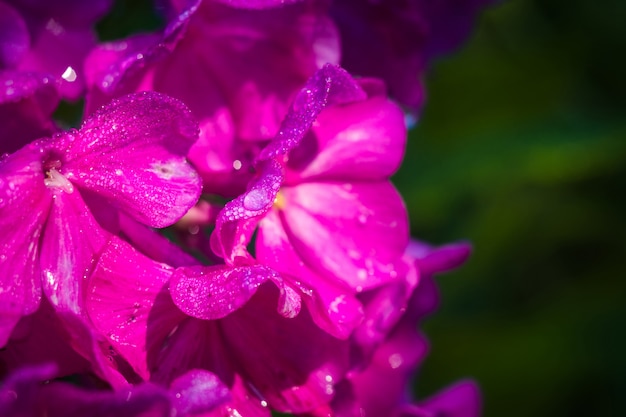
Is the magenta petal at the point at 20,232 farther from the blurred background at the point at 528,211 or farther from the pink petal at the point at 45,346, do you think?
the blurred background at the point at 528,211

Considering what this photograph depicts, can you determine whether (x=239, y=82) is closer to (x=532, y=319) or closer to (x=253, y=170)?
(x=253, y=170)

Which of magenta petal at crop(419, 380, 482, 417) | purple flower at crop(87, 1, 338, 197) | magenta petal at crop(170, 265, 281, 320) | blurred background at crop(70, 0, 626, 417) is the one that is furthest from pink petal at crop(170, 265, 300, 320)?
blurred background at crop(70, 0, 626, 417)

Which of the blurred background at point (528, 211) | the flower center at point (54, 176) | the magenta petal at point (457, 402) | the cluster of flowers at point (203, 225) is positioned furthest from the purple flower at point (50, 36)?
the blurred background at point (528, 211)

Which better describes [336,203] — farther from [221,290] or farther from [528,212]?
[528,212]

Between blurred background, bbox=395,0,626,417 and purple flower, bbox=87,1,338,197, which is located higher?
purple flower, bbox=87,1,338,197

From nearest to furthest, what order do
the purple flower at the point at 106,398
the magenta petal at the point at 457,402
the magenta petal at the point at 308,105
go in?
the purple flower at the point at 106,398, the magenta petal at the point at 308,105, the magenta petal at the point at 457,402

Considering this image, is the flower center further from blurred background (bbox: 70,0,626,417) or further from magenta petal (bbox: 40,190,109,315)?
blurred background (bbox: 70,0,626,417)

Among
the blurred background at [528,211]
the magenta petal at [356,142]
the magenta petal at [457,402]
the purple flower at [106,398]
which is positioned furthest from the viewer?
the blurred background at [528,211]
